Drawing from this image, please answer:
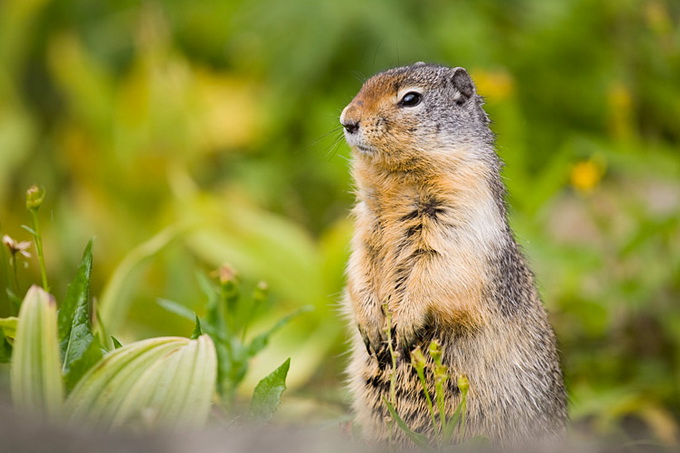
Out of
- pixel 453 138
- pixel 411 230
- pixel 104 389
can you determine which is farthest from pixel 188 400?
pixel 453 138

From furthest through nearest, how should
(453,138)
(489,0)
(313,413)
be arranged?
(489,0)
(313,413)
(453,138)

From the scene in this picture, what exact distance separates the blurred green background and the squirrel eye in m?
1.07

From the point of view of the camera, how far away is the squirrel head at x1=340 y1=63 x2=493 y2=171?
2865 millimetres

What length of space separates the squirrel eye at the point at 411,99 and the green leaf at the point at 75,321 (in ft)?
3.82

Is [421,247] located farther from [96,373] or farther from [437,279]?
[96,373]

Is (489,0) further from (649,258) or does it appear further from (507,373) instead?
(507,373)

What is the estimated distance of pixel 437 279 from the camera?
2695 mm

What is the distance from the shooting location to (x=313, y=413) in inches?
142

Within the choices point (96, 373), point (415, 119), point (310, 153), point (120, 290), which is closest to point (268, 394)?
point (96, 373)

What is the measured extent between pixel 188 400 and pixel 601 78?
4.39 metres

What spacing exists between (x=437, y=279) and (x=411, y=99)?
0.66m

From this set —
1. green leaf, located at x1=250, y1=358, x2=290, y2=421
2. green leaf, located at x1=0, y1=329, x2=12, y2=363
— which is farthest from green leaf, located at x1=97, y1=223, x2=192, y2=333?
green leaf, located at x1=250, y1=358, x2=290, y2=421

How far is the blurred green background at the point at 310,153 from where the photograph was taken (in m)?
4.41

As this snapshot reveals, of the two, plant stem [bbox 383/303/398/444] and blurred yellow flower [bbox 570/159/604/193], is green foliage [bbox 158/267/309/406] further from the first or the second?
blurred yellow flower [bbox 570/159/604/193]
